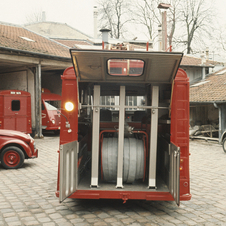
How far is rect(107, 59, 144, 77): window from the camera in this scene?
4.56 metres

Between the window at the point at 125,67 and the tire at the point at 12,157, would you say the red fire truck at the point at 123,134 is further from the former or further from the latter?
the tire at the point at 12,157

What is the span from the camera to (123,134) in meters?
4.79

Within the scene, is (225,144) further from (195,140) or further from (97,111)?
(97,111)

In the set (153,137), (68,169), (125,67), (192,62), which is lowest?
(68,169)

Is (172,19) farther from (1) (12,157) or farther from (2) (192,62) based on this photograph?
(1) (12,157)

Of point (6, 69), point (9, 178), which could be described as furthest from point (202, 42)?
point (9, 178)

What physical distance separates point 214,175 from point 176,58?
4.84 metres

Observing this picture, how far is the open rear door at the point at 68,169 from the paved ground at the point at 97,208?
52cm

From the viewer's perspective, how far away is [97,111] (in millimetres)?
4766

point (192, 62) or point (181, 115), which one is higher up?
point (192, 62)

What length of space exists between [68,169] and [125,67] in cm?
181

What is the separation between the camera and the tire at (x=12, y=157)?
8132mm

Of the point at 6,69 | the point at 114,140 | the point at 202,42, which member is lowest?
the point at 114,140

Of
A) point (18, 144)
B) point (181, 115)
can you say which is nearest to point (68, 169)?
point (181, 115)
